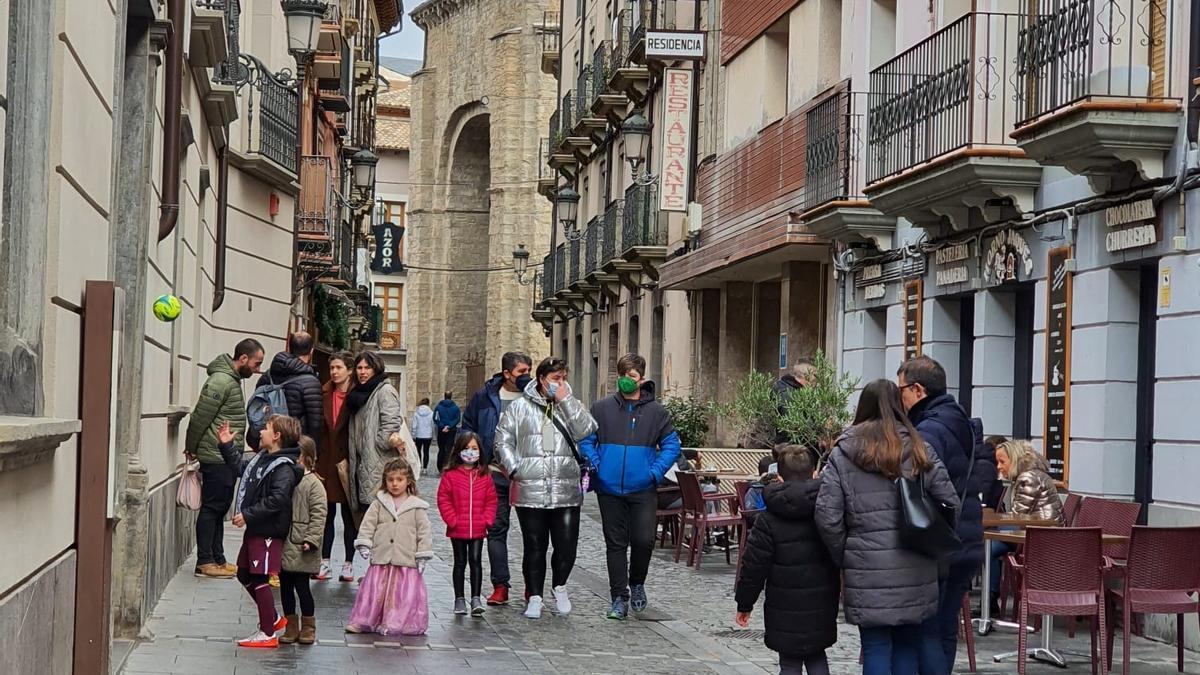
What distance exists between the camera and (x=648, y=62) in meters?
31.0

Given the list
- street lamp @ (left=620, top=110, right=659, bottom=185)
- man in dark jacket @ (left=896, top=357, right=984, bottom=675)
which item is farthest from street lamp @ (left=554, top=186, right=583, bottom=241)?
man in dark jacket @ (left=896, top=357, right=984, bottom=675)

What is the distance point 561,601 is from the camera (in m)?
12.5

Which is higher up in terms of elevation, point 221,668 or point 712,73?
point 712,73

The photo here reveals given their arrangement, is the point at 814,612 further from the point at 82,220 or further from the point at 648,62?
the point at 648,62

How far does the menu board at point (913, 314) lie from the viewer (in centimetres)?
1769

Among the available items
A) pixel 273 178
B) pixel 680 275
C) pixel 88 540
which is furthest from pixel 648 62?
pixel 88 540

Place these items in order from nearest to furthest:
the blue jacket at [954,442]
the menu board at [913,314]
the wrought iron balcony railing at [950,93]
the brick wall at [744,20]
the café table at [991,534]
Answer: the blue jacket at [954,442] → the café table at [991,534] → the wrought iron balcony railing at [950,93] → the menu board at [913,314] → the brick wall at [744,20]

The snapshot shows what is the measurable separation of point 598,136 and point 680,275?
42.2 ft

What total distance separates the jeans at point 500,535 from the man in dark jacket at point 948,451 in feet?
15.3

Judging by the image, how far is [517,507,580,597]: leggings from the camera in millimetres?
12336

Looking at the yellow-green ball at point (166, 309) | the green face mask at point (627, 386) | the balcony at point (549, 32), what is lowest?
the green face mask at point (627, 386)

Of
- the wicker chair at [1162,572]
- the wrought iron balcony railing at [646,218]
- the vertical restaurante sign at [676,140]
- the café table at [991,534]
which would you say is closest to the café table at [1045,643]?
the café table at [991,534]

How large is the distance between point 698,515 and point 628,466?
390cm

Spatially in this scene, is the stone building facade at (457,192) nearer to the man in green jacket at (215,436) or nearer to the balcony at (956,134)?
the balcony at (956,134)
